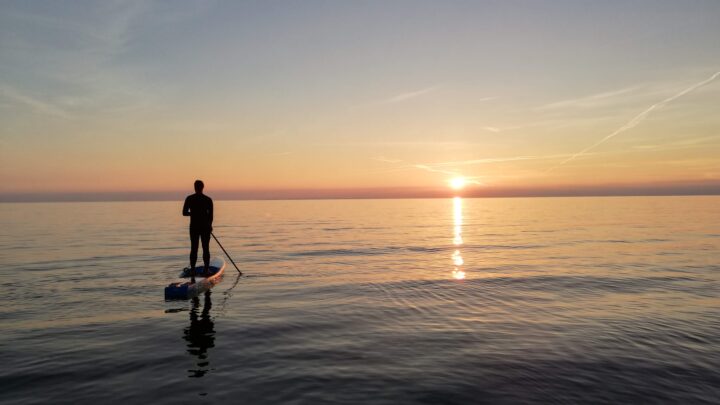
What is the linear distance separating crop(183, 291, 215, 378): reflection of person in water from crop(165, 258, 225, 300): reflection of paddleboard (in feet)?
3.82

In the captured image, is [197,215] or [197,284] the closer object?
[197,284]

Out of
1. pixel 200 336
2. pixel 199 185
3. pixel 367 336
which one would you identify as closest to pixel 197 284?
pixel 199 185

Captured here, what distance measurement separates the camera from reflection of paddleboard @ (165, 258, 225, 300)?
49.6 ft

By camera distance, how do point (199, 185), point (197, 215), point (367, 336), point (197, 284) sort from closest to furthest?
1. point (367, 336)
2. point (199, 185)
3. point (197, 284)
4. point (197, 215)

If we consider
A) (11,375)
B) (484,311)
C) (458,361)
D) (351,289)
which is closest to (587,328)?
(484,311)

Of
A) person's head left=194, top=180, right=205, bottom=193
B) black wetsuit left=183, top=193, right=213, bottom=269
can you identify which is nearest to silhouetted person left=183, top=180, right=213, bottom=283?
black wetsuit left=183, top=193, right=213, bottom=269

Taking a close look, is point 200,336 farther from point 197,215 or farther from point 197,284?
point 197,215

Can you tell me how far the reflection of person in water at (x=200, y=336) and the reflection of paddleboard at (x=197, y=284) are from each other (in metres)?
1.16

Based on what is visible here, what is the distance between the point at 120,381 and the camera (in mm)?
7777

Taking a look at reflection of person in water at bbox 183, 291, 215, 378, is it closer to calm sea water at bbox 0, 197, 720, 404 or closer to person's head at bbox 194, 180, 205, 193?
calm sea water at bbox 0, 197, 720, 404

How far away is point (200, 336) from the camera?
1081 cm

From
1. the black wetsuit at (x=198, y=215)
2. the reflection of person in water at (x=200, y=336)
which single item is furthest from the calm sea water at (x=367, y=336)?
the black wetsuit at (x=198, y=215)

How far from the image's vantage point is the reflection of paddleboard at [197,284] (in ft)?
49.6

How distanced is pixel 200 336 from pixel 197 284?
5792 mm
